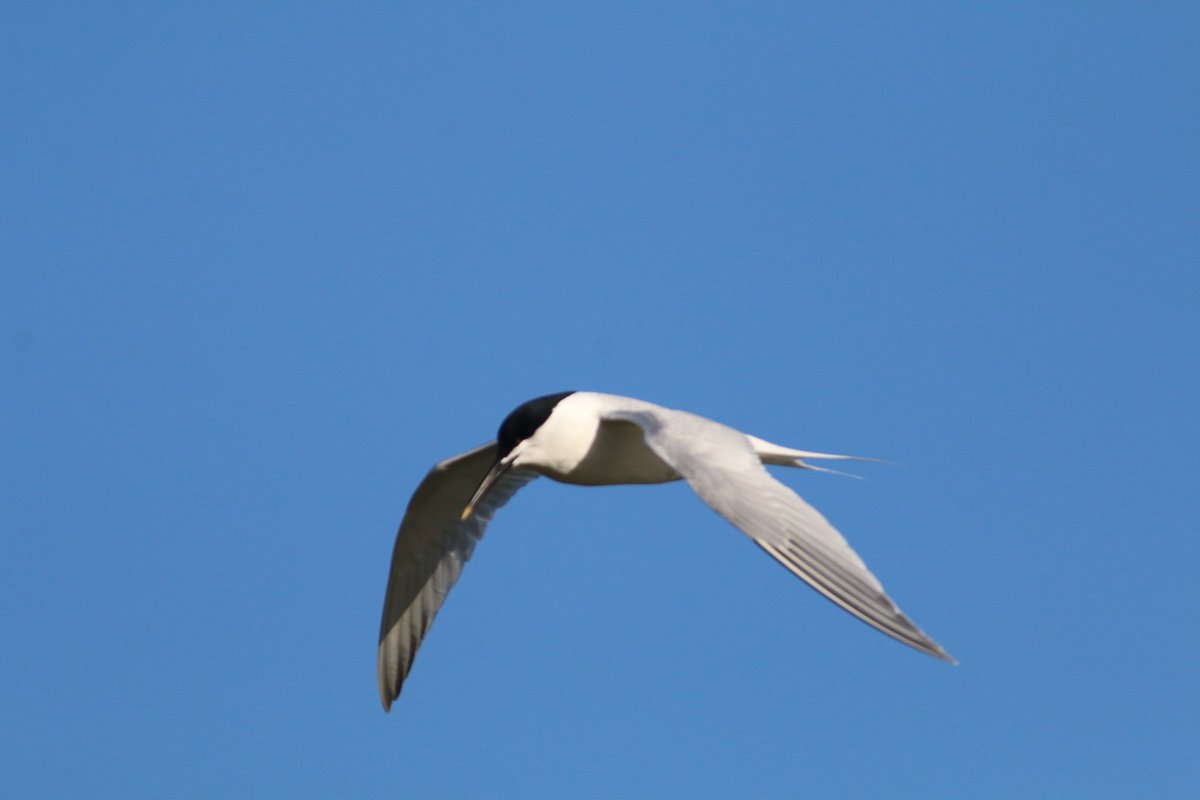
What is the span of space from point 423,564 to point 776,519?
4.00 m

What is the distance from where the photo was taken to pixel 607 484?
836 cm


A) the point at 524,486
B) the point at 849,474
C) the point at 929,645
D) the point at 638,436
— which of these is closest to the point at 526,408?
the point at 638,436

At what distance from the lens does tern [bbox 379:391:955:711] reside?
5.68 meters

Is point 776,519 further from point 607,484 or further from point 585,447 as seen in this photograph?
point 607,484

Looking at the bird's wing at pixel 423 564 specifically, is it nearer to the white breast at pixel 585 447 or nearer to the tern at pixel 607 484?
the tern at pixel 607 484

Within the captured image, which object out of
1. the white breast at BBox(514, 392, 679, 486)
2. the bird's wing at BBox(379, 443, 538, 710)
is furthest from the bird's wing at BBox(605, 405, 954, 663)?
the bird's wing at BBox(379, 443, 538, 710)

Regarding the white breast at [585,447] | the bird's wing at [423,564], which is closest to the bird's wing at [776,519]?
the white breast at [585,447]

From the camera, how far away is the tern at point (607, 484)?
5.68m

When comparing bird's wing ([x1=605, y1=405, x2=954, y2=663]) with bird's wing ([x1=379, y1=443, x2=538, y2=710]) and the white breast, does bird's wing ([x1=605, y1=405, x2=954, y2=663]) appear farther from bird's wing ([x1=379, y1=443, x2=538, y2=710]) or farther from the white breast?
bird's wing ([x1=379, y1=443, x2=538, y2=710])

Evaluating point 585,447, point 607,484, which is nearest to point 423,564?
point 607,484

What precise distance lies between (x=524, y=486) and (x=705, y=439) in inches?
103

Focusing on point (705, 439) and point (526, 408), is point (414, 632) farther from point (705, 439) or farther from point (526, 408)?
point (705, 439)

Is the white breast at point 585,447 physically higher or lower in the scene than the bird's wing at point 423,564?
higher

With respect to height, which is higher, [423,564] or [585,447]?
[585,447]
